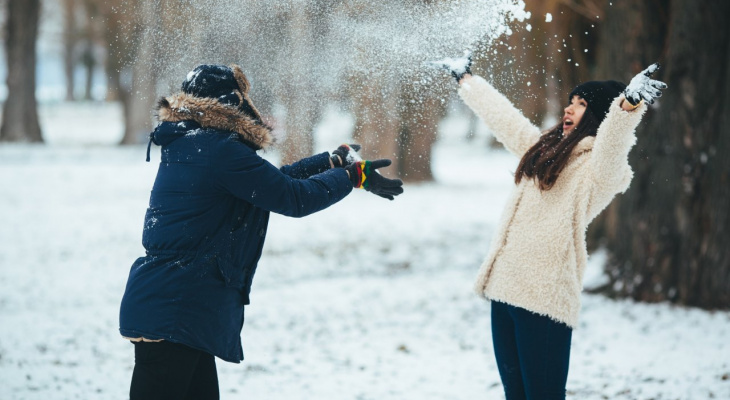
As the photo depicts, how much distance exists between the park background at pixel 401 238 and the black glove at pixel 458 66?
380mm

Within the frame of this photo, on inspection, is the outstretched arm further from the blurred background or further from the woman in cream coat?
the blurred background

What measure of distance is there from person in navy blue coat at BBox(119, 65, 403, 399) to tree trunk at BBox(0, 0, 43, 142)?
79.0ft

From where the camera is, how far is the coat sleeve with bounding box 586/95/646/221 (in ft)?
Answer: 10.1

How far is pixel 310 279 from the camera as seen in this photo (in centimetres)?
953

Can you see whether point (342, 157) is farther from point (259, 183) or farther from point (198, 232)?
point (198, 232)

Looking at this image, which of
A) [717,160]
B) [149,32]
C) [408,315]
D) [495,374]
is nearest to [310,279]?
[408,315]

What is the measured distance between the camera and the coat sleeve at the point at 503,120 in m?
3.68

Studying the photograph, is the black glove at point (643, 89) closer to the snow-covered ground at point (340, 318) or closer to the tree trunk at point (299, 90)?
the tree trunk at point (299, 90)

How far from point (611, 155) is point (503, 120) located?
673 millimetres

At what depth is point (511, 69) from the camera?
4578 mm

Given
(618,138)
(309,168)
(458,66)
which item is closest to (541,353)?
(618,138)

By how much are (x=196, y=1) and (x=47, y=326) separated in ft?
12.8

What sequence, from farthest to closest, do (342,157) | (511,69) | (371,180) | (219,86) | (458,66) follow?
1. (511,69)
2. (458,66)
3. (342,157)
4. (371,180)
5. (219,86)

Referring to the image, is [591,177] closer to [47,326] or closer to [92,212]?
[47,326]
